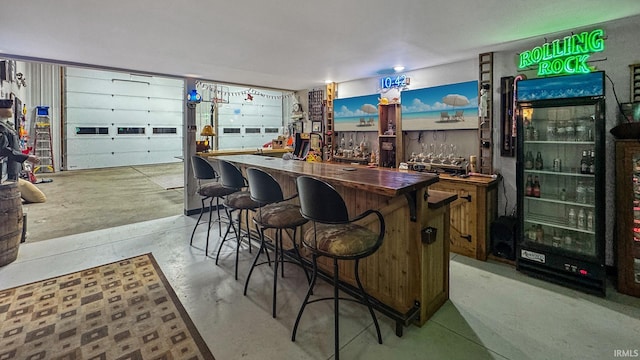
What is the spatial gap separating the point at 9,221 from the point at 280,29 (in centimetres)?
354

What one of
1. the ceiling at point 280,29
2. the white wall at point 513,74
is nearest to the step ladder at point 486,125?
the white wall at point 513,74

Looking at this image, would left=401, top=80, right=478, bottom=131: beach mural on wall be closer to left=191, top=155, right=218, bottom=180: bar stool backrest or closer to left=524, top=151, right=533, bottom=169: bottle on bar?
left=524, top=151, right=533, bottom=169: bottle on bar

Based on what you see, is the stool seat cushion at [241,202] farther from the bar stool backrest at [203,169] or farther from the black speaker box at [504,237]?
the black speaker box at [504,237]

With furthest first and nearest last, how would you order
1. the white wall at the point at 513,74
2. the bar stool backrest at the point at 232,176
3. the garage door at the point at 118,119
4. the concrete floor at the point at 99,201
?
the garage door at the point at 118,119
the concrete floor at the point at 99,201
the bar stool backrest at the point at 232,176
the white wall at the point at 513,74

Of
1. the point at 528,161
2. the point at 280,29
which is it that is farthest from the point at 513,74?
the point at 280,29

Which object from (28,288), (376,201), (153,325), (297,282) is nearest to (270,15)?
(376,201)

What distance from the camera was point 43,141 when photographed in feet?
30.0

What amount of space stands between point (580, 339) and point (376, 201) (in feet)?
5.56

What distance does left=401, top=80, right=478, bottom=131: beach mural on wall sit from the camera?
404cm

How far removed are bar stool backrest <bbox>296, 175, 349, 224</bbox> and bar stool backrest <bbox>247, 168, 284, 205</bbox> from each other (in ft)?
1.73

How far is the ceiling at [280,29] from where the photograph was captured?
245 centimetres

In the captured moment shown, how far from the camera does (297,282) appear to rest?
2.94m

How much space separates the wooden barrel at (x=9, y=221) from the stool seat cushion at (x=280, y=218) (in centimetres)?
289

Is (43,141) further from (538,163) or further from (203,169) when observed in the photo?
(538,163)
